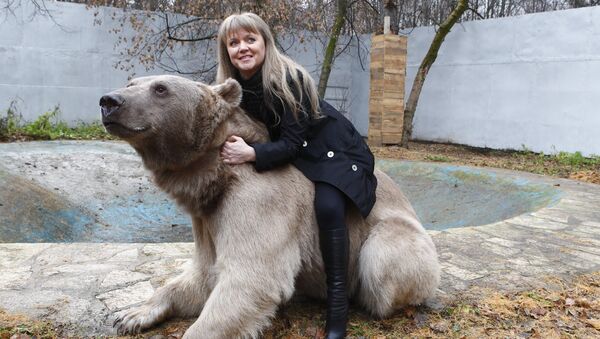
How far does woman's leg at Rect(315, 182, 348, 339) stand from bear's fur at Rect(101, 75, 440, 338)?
0.25 ft

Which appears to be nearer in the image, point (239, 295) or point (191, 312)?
point (239, 295)

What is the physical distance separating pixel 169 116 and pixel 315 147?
77 centimetres

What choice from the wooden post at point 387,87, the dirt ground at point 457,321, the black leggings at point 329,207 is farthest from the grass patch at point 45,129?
the black leggings at point 329,207

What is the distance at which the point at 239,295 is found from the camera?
2297 millimetres

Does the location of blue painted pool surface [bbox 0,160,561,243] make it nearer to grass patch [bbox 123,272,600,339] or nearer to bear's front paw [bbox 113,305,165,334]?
grass patch [bbox 123,272,600,339]

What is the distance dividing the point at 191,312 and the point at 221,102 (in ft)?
3.84

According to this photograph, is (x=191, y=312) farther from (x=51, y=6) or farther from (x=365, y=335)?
(x=51, y=6)

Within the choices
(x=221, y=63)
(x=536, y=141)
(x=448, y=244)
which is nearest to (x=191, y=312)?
(x=221, y=63)

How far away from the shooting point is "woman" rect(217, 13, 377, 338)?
2.57 m

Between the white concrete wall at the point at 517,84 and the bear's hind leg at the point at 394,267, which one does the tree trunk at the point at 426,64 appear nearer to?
the white concrete wall at the point at 517,84

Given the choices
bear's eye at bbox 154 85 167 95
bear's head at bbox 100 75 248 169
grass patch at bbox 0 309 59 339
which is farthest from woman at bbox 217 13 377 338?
grass patch at bbox 0 309 59 339

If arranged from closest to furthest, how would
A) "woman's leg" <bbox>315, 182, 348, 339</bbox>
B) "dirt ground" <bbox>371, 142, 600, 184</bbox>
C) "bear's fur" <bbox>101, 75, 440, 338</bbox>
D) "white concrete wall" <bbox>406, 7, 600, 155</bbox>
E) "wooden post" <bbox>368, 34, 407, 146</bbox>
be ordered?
1. "bear's fur" <bbox>101, 75, 440, 338</bbox>
2. "woman's leg" <bbox>315, 182, 348, 339</bbox>
3. "dirt ground" <bbox>371, 142, 600, 184</bbox>
4. "white concrete wall" <bbox>406, 7, 600, 155</bbox>
5. "wooden post" <bbox>368, 34, 407, 146</bbox>

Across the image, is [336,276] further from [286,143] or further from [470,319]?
[470,319]

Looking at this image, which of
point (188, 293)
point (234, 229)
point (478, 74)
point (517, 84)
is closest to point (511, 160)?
point (517, 84)
